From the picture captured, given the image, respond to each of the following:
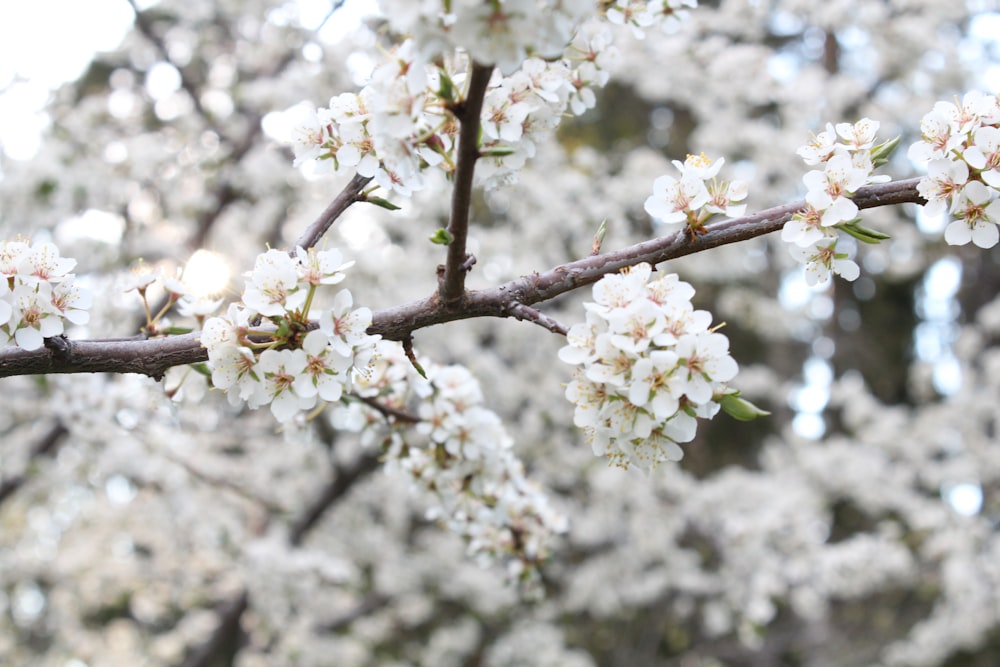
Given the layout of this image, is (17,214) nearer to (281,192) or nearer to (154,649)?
(281,192)

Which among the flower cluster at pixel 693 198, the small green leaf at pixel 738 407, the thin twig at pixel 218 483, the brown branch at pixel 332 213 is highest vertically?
the flower cluster at pixel 693 198

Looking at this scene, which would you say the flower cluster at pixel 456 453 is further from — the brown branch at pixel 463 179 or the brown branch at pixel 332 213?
the brown branch at pixel 463 179

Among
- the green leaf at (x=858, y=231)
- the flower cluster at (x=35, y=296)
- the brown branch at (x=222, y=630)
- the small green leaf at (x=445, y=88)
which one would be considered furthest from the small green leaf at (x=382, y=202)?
the brown branch at (x=222, y=630)

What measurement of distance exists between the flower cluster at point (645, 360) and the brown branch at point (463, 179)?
0.21m

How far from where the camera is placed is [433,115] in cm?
135

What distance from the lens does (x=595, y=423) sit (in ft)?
4.42

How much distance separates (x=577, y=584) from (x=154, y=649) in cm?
455

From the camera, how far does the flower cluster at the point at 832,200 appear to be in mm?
1385

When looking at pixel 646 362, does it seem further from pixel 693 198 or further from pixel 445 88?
pixel 445 88

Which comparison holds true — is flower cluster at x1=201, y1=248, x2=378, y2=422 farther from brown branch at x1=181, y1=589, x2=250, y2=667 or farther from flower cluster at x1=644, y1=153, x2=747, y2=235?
brown branch at x1=181, y1=589, x2=250, y2=667

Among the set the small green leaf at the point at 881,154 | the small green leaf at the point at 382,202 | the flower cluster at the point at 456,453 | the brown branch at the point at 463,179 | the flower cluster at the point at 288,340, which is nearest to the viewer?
the brown branch at the point at 463,179

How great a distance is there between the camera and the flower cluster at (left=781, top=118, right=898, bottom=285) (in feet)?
4.54

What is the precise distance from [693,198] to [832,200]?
231mm

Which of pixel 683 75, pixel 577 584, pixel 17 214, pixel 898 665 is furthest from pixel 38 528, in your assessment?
pixel 898 665
